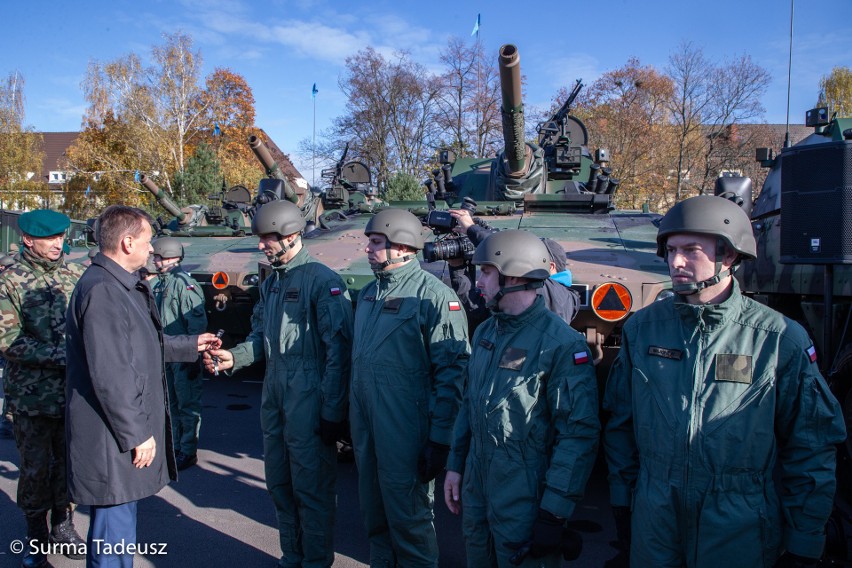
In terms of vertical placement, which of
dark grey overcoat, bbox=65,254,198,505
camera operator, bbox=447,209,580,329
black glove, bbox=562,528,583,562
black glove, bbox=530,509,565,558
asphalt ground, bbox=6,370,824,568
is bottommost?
asphalt ground, bbox=6,370,824,568

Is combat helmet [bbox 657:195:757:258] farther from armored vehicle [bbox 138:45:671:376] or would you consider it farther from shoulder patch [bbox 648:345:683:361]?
armored vehicle [bbox 138:45:671:376]

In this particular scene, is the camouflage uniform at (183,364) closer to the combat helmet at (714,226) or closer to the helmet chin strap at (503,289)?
the helmet chin strap at (503,289)

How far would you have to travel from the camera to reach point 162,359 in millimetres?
3332

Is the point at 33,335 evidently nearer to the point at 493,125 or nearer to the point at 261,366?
the point at 261,366

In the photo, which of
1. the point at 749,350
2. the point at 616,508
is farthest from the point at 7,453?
the point at 749,350

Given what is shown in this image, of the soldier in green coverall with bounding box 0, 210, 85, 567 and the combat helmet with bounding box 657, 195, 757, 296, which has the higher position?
the combat helmet with bounding box 657, 195, 757, 296

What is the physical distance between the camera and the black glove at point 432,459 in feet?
10.5

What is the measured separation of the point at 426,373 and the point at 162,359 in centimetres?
130

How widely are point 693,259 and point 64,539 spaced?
12.9ft

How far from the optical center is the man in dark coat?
116 inches

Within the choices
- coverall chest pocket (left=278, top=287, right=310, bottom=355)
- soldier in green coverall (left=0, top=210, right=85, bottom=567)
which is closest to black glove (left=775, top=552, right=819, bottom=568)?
coverall chest pocket (left=278, top=287, right=310, bottom=355)

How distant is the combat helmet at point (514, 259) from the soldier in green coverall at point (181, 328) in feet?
12.9

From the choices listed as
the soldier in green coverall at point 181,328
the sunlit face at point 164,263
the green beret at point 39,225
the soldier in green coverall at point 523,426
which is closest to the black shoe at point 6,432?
the soldier in green coverall at point 181,328

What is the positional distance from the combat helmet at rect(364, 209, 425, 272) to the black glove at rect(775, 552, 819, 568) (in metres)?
2.24
